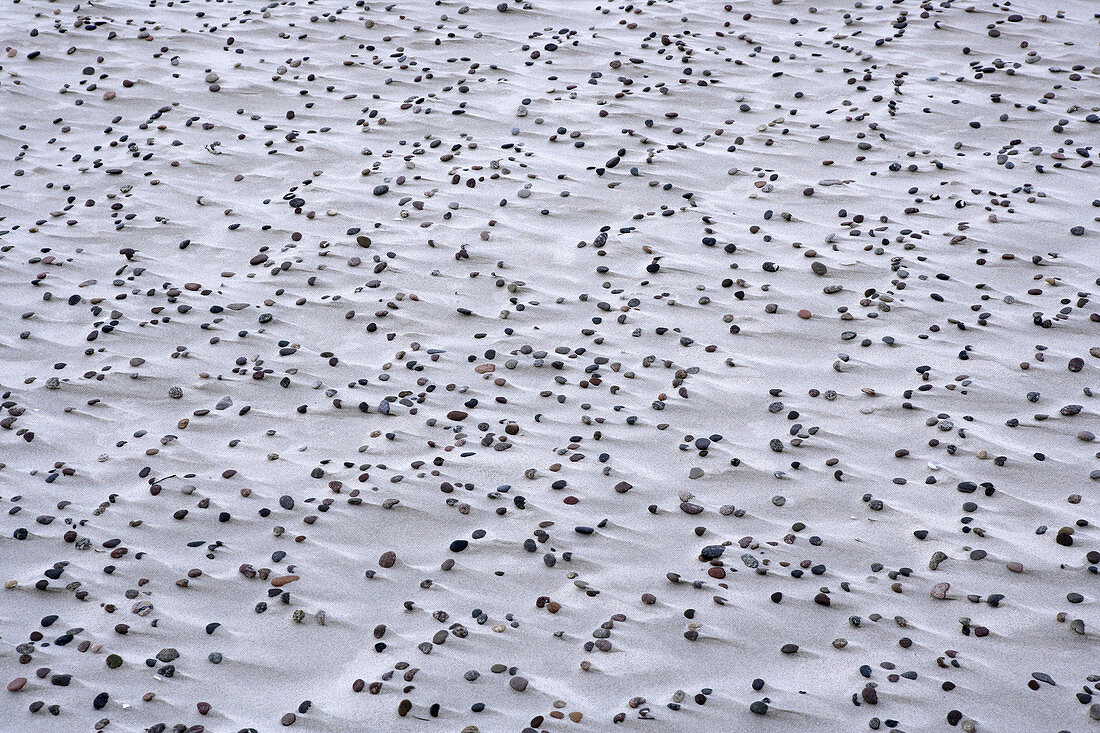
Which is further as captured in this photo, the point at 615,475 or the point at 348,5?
the point at 348,5

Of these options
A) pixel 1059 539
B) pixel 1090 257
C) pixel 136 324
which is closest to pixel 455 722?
pixel 1059 539

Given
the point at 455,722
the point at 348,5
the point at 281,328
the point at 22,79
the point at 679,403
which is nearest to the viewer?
the point at 455,722

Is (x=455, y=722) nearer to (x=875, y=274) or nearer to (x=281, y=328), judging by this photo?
(x=281, y=328)

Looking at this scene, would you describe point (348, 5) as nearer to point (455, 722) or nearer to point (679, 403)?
point (679, 403)

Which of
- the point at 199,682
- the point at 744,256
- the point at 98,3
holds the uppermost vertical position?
the point at 98,3

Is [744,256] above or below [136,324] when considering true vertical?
above

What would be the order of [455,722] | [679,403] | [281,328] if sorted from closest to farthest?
[455,722] < [679,403] < [281,328]
